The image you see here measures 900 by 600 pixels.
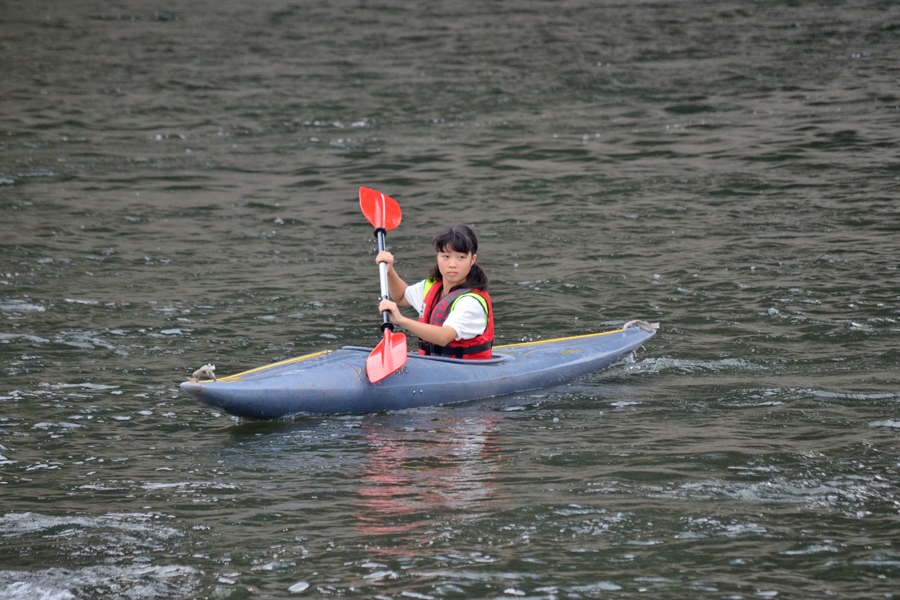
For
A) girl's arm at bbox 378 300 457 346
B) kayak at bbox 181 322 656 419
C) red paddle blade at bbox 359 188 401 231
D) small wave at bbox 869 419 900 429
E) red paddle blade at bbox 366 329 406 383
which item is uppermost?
red paddle blade at bbox 359 188 401 231

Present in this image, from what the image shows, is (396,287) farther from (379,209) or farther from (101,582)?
(101,582)

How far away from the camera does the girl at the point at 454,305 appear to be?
4480 millimetres

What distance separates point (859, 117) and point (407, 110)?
214 inches

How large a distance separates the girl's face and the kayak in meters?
0.40

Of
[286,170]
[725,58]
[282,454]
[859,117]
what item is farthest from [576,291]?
[725,58]

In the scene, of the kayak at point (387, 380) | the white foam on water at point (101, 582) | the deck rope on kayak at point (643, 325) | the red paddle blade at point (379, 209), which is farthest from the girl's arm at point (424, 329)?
the white foam on water at point (101, 582)

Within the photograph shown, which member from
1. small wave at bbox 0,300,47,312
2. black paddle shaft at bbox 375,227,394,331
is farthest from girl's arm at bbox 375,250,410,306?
small wave at bbox 0,300,47,312

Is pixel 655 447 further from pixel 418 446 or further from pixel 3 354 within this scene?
pixel 3 354

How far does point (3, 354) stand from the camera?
204 inches

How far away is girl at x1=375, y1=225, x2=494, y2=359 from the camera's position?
4480 mm

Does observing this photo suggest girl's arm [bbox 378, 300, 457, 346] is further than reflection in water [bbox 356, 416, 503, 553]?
Yes

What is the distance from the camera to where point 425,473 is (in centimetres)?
358

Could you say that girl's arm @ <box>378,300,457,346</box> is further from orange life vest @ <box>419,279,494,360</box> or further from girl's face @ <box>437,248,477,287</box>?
girl's face @ <box>437,248,477,287</box>

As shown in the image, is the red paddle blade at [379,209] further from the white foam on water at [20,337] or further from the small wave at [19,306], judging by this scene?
the small wave at [19,306]
